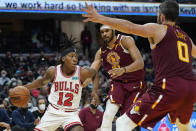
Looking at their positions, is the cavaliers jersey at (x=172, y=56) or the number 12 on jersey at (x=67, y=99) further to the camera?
the number 12 on jersey at (x=67, y=99)

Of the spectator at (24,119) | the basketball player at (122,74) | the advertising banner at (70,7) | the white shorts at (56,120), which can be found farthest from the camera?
the advertising banner at (70,7)

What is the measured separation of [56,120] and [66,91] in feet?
1.53

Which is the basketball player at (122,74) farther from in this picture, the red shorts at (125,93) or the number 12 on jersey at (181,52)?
the number 12 on jersey at (181,52)

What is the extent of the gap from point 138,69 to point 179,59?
1.54 m

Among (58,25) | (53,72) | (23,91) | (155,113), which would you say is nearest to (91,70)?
(53,72)

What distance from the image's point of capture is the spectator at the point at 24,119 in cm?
755

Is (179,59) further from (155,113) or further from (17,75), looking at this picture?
(17,75)

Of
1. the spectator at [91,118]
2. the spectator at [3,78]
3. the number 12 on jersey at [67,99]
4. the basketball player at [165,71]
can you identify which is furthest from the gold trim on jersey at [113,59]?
the spectator at [3,78]

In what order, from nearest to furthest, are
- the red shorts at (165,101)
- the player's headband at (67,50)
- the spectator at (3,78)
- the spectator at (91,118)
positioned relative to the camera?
the red shorts at (165,101), the player's headband at (67,50), the spectator at (91,118), the spectator at (3,78)

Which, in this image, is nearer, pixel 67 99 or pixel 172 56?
pixel 172 56

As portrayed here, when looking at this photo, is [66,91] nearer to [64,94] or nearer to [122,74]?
[64,94]

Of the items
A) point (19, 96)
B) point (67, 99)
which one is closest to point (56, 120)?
point (67, 99)

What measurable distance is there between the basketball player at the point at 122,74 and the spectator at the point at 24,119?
2.65m

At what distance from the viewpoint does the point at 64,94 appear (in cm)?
528
